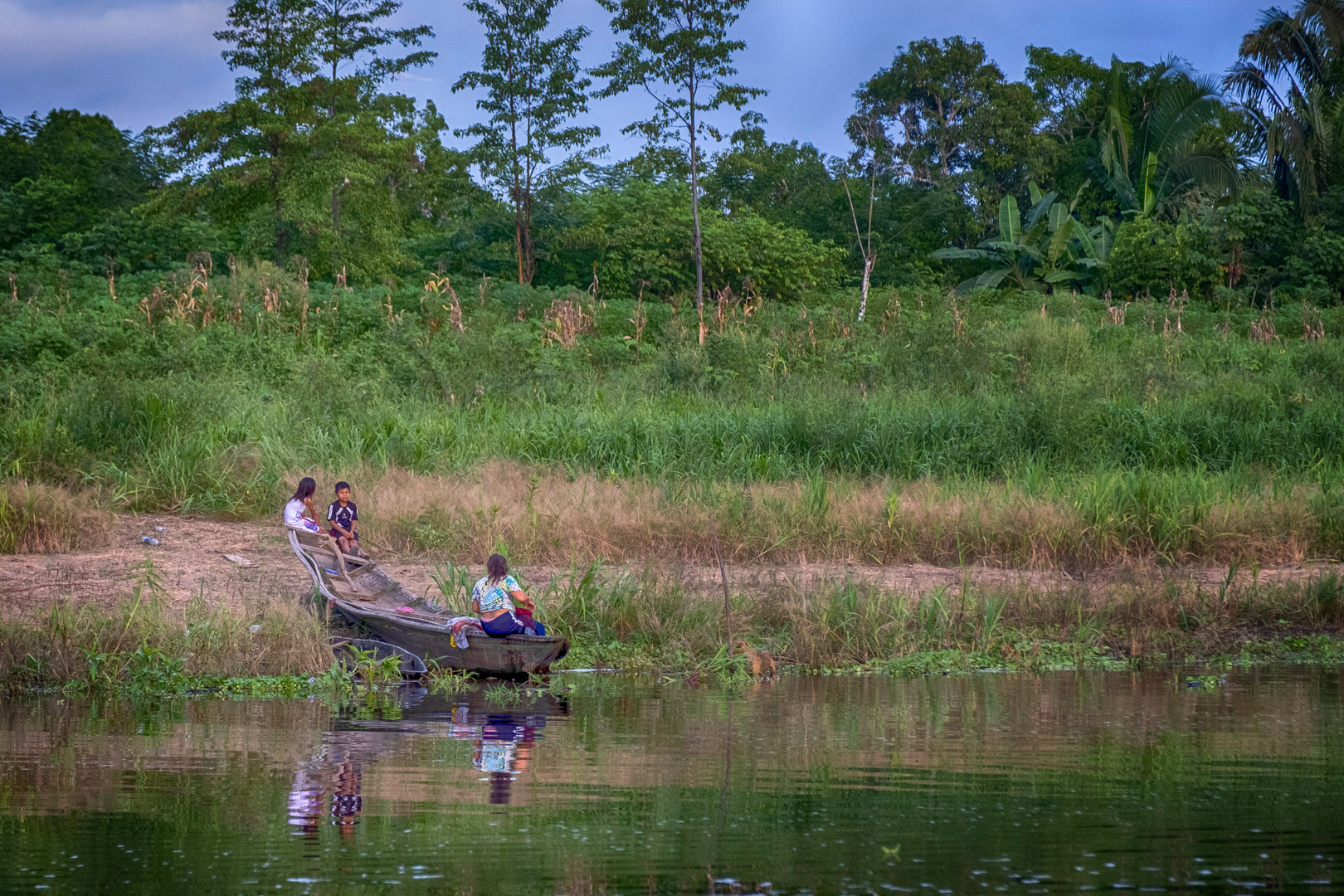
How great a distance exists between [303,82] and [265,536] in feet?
55.0

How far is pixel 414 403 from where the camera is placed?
63.9ft

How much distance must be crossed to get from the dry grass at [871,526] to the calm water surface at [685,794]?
397 cm

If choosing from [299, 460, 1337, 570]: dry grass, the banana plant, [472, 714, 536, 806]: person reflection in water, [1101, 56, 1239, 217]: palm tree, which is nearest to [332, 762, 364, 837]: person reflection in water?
[472, 714, 536, 806]: person reflection in water

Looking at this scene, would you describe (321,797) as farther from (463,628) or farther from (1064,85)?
(1064,85)

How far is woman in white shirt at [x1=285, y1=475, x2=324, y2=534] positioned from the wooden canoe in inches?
11.8

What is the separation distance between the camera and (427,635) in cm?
1041

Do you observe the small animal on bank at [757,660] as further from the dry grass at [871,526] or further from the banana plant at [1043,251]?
the banana plant at [1043,251]

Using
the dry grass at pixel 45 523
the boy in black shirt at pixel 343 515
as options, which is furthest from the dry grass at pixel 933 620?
the dry grass at pixel 45 523

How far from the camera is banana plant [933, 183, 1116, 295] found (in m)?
35.1

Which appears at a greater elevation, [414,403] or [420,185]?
[420,185]

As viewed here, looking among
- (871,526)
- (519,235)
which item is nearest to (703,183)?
(519,235)

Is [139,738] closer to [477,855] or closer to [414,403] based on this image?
[477,855]

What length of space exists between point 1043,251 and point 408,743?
31.7 m

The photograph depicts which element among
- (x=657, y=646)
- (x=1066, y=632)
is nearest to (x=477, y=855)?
(x=657, y=646)
